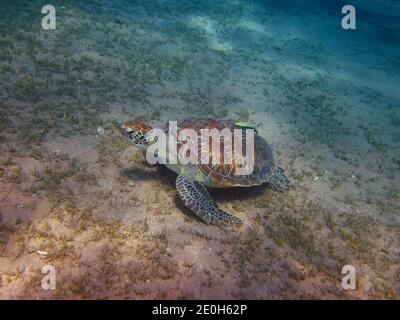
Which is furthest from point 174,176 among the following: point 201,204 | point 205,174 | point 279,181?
point 279,181

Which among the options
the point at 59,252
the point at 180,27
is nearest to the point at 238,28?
the point at 180,27

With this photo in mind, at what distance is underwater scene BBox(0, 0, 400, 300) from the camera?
3896mm

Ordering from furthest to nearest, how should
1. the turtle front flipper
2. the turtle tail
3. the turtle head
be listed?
1. the turtle tail
2. the turtle head
3. the turtle front flipper

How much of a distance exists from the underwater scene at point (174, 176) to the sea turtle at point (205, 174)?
0.09 ft

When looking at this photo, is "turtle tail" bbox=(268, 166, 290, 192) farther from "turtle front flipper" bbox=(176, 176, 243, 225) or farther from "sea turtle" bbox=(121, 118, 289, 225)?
"turtle front flipper" bbox=(176, 176, 243, 225)

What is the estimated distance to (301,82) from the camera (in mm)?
10562

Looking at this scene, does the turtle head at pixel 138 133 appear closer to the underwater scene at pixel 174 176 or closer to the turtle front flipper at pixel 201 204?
the underwater scene at pixel 174 176

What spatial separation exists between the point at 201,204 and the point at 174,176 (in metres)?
1.04

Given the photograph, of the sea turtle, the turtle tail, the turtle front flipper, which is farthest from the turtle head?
the turtle tail

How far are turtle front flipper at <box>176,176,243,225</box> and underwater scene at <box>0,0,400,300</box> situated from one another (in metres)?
0.02

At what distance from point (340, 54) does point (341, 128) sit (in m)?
7.84

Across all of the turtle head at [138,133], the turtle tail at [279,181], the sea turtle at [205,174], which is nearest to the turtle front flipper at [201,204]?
the sea turtle at [205,174]

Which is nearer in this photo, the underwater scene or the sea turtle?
the underwater scene
